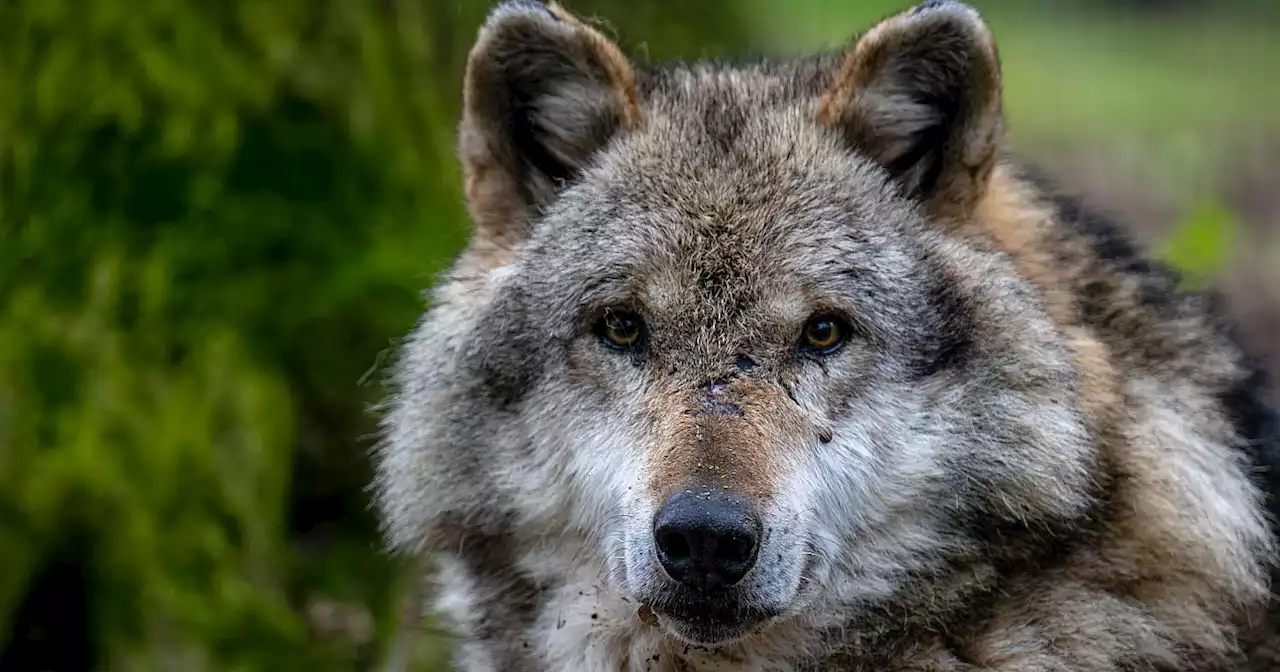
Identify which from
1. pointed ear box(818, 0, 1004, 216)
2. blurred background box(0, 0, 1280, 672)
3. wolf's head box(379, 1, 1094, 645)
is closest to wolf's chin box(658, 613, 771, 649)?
wolf's head box(379, 1, 1094, 645)

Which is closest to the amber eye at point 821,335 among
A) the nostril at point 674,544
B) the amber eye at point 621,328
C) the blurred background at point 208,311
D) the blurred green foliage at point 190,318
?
the amber eye at point 621,328

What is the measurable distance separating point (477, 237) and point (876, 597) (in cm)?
178

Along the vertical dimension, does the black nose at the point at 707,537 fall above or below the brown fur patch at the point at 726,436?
below

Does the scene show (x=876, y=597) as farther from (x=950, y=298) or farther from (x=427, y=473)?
(x=427, y=473)

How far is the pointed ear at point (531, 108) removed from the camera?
15.2ft

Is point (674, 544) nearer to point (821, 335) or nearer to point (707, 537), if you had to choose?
point (707, 537)

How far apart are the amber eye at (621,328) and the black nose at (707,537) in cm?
69

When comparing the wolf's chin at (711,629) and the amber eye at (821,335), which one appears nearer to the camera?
the wolf's chin at (711,629)

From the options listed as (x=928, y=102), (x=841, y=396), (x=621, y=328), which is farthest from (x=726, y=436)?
(x=928, y=102)

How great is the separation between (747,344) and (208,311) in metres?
3.21

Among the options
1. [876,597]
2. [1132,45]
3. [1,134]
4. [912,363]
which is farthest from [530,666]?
[1132,45]

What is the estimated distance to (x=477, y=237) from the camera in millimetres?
4965

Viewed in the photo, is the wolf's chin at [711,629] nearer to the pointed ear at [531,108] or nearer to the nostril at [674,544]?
the nostril at [674,544]

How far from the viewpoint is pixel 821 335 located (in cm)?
430
